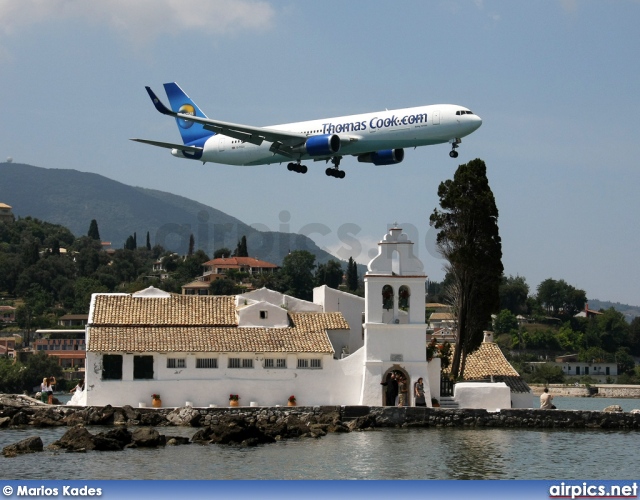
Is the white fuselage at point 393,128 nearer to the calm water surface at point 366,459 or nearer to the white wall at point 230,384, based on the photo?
the white wall at point 230,384

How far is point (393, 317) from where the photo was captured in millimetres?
42688

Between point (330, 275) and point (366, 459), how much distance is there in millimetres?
109125

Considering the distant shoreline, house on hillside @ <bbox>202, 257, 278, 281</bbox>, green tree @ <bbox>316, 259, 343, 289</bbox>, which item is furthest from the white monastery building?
house on hillside @ <bbox>202, 257, 278, 281</bbox>

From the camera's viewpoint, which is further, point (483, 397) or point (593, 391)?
point (593, 391)

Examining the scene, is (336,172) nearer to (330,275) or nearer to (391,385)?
(391,385)

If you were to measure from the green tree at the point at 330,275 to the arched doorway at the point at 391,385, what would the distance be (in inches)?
3763

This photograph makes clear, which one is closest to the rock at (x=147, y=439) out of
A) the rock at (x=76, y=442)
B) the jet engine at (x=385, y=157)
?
the rock at (x=76, y=442)

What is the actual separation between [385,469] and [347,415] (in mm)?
10307

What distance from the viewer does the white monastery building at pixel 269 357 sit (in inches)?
→ 1658

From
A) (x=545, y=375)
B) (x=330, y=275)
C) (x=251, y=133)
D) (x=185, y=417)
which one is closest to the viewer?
(x=185, y=417)

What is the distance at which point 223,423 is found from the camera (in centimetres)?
3697

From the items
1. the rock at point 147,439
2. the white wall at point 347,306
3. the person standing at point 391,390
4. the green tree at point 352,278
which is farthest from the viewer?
the green tree at point 352,278


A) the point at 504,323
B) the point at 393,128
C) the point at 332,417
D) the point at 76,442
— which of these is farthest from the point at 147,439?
the point at 504,323

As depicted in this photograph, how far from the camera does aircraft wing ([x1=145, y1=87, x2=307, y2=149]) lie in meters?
55.9
